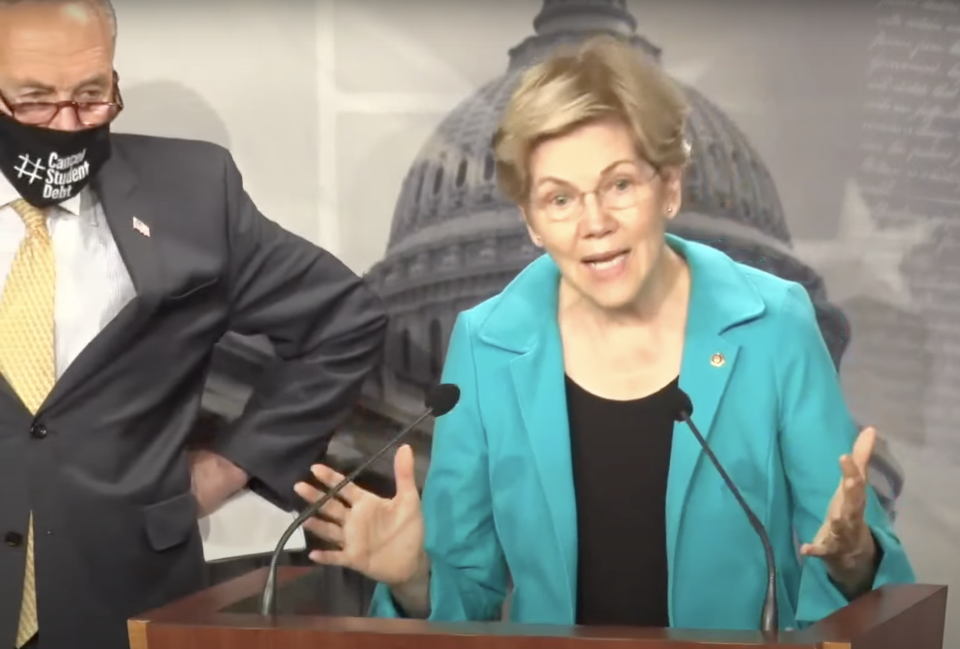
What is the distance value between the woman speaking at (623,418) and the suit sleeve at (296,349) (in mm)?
263

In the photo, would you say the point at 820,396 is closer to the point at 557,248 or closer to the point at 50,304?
the point at 557,248

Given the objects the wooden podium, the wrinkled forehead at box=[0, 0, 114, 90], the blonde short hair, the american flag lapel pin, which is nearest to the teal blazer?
the blonde short hair

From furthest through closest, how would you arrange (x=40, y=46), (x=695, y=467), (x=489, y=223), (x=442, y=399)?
(x=489, y=223)
(x=40, y=46)
(x=695, y=467)
(x=442, y=399)

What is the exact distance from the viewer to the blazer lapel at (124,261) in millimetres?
2734

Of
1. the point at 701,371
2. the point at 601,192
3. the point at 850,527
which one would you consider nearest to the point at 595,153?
the point at 601,192

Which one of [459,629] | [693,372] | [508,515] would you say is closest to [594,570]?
[508,515]

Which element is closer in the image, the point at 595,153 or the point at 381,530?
the point at 381,530

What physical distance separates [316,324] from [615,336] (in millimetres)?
678

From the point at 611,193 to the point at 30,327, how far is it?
123cm

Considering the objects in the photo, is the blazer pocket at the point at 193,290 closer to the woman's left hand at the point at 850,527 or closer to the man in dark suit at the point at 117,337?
the man in dark suit at the point at 117,337

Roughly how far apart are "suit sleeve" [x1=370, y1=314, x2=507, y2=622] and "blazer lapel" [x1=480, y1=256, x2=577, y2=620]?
4.2 inches

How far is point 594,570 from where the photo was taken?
8.51 ft

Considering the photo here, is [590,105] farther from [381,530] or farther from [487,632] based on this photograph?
[487,632]

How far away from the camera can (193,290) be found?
9.20ft
